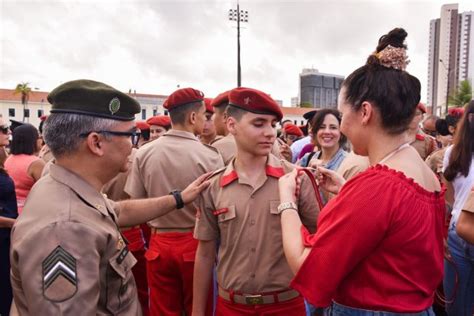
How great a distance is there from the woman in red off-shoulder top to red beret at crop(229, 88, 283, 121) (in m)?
0.96

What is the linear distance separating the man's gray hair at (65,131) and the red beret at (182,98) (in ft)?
7.16

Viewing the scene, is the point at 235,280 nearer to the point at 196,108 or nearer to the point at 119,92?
the point at 119,92

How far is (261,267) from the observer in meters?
2.38

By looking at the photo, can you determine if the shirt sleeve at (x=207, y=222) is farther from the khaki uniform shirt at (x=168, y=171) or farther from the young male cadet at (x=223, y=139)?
the young male cadet at (x=223, y=139)

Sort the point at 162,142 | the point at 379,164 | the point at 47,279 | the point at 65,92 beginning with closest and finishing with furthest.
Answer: the point at 47,279 < the point at 379,164 < the point at 65,92 < the point at 162,142

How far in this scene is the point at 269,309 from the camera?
2359 millimetres

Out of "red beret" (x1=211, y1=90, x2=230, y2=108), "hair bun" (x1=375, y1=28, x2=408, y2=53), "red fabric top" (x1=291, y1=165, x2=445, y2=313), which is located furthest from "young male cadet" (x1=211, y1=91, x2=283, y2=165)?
"red fabric top" (x1=291, y1=165, x2=445, y2=313)

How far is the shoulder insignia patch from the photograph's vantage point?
4.42ft

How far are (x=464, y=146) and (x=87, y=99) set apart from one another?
9.69 ft

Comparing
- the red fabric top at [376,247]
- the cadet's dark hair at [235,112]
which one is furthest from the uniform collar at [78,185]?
the cadet's dark hair at [235,112]

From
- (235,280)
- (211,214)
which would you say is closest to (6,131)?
(211,214)

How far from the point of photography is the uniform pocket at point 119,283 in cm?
164

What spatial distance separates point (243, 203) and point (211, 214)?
274 millimetres

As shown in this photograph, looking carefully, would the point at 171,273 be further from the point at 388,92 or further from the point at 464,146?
the point at 464,146
